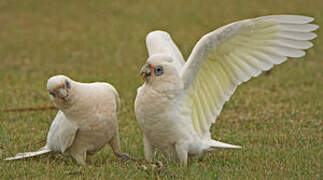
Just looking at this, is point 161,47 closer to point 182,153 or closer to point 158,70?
point 158,70

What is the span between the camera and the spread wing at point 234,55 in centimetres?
462

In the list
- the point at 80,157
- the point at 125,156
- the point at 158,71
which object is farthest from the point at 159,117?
the point at 80,157

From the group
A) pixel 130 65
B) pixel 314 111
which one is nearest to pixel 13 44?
pixel 130 65

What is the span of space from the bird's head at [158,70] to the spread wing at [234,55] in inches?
8.6

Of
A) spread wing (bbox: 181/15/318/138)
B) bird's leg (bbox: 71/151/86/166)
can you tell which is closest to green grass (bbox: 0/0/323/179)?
bird's leg (bbox: 71/151/86/166)

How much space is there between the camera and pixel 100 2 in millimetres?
15203

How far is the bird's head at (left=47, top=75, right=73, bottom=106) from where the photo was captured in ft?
15.0

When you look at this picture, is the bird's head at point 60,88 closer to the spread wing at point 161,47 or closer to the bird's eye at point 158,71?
the bird's eye at point 158,71

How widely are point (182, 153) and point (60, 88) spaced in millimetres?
1219

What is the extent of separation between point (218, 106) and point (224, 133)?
4.12 feet

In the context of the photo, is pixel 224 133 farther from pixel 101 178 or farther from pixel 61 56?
pixel 61 56

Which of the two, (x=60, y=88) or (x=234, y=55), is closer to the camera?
(x=60, y=88)

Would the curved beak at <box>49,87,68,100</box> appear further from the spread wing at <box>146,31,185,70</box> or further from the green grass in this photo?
the spread wing at <box>146,31,185,70</box>

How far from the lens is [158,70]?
4.54 metres
